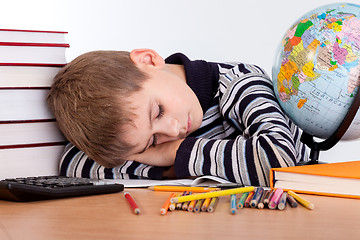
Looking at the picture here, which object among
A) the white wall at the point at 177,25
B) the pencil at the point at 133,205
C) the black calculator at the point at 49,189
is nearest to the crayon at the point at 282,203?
the pencil at the point at 133,205

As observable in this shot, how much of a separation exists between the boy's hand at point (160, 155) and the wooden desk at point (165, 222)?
1.37ft

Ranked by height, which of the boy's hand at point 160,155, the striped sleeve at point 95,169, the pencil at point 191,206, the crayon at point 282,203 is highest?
the pencil at point 191,206

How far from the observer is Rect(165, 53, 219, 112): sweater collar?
66.4 inches

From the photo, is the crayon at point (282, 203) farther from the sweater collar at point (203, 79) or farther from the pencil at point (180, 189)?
the sweater collar at point (203, 79)

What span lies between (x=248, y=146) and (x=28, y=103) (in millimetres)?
620

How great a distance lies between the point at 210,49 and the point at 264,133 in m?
1.36

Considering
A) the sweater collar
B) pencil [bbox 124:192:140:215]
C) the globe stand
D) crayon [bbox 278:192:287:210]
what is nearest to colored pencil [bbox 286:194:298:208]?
crayon [bbox 278:192:287:210]

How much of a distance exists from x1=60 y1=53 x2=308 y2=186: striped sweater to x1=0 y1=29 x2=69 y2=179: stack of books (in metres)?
0.08

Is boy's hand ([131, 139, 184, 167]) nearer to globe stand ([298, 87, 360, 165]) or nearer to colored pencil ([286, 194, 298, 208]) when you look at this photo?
globe stand ([298, 87, 360, 165])

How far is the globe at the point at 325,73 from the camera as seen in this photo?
1.32 meters

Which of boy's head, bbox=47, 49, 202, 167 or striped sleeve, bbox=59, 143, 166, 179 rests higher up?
boy's head, bbox=47, 49, 202, 167

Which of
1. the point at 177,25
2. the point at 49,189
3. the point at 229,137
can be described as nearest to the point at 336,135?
the point at 229,137

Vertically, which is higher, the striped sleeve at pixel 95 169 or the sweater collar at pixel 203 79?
the sweater collar at pixel 203 79

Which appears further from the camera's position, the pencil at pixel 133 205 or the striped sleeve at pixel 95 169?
the striped sleeve at pixel 95 169
